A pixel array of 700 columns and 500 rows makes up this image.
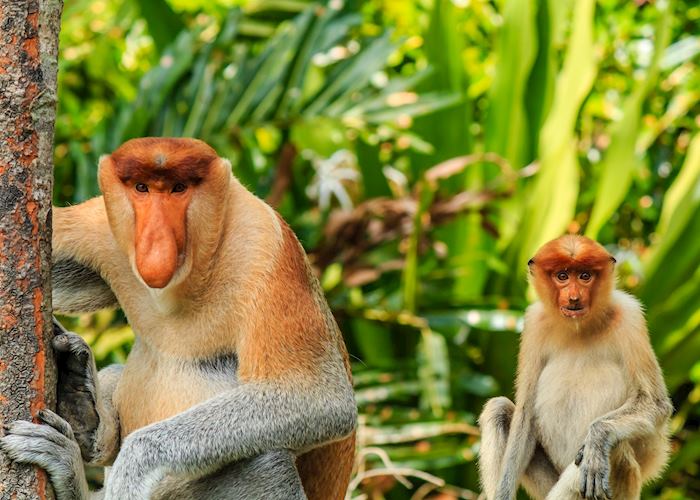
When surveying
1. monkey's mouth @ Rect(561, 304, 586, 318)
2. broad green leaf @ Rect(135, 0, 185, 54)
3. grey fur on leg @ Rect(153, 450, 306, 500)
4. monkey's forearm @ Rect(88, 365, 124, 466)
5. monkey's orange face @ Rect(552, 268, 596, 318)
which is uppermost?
broad green leaf @ Rect(135, 0, 185, 54)

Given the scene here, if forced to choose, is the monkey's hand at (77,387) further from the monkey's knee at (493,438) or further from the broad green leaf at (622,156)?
the broad green leaf at (622,156)

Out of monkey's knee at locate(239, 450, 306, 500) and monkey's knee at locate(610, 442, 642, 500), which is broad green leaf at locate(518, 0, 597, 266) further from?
monkey's knee at locate(239, 450, 306, 500)

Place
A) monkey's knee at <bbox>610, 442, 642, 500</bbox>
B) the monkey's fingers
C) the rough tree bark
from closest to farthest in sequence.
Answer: the rough tree bark → the monkey's fingers → monkey's knee at <bbox>610, 442, 642, 500</bbox>

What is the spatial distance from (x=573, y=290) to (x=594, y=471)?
0.51 metres

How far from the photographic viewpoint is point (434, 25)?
5926mm

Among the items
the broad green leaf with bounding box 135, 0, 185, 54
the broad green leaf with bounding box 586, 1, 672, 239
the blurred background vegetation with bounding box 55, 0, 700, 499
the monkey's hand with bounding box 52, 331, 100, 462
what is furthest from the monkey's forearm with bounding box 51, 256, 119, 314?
the broad green leaf with bounding box 135, 0, 185, 54

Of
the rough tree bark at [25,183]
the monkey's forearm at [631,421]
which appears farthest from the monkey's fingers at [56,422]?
the monkey's forearm at [631,421]

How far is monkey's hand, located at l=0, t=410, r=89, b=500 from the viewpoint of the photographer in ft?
7.59

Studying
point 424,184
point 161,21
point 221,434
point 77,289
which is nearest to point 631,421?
point 221,434

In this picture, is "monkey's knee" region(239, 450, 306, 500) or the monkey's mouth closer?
"monkey's knee" region(239, 450, 306, 500)

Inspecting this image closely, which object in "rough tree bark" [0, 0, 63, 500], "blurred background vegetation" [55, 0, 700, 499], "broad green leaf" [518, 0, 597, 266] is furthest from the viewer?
"broad green leaf" [518, 0, 597, 266]

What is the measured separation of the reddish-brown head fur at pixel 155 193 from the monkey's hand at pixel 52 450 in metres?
0.38

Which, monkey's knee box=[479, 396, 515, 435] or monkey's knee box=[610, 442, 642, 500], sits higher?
monkey's knee box=[479, 396, 515, 435]

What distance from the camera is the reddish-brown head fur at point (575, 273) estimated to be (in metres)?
2.88
